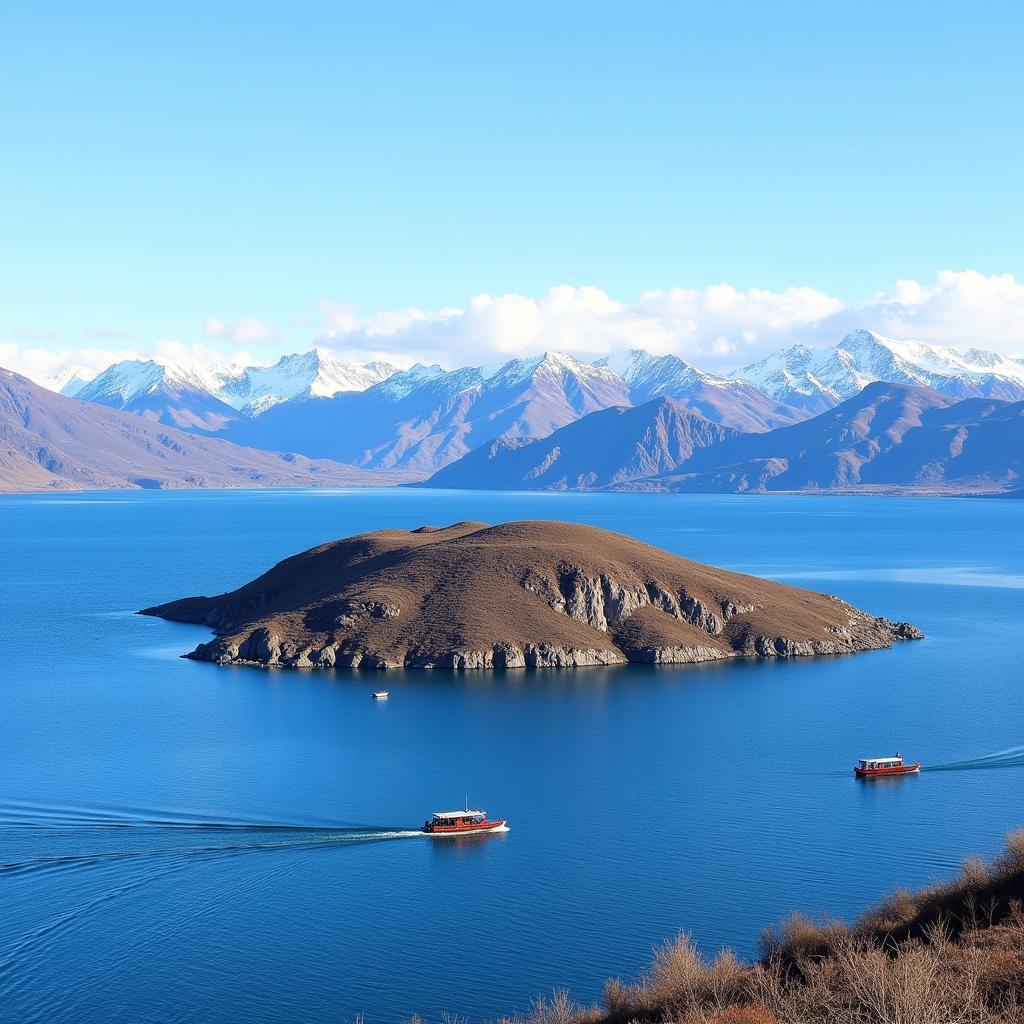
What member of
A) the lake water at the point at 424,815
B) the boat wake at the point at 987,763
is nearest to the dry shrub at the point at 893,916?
the lake water at the point at 424,815

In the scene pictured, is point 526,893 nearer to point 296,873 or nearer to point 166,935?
point 296,873

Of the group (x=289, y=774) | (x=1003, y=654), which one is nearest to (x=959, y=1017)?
(x=289, y=774)

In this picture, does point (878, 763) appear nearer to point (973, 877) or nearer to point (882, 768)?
point (882, 768)

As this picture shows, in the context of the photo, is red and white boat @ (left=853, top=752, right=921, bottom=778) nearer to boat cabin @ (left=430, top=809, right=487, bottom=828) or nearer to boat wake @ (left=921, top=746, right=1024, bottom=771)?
boat wake @ (left=921, top=746, right=1024, bottom=771)

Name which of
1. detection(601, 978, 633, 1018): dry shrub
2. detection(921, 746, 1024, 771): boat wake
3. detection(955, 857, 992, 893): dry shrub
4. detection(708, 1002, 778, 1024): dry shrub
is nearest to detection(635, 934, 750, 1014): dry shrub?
detection(601, 978, 633, 1018): dry shrub

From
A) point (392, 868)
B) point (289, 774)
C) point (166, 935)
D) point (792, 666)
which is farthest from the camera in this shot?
point (792, 666)

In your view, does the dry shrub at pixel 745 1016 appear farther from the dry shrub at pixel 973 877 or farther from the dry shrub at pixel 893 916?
the dry shrub at pixel 973 877
